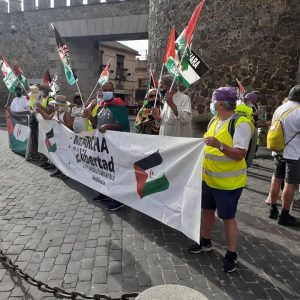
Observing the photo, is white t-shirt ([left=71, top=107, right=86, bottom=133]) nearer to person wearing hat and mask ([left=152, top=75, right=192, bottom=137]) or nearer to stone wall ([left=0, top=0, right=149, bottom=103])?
person wearing hat and mask ([left=152, top=75, right=192, bottom=137])

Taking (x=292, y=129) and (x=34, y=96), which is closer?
(x=292, y=129)

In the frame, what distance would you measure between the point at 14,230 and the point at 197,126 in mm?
8926

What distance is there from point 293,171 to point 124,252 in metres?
2.55

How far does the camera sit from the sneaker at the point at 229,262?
138 inches

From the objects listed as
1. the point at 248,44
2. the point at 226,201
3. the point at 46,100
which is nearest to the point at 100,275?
the point at 226,201

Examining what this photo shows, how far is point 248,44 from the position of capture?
11.5 meters

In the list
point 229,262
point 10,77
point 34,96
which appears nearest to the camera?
point 229,262

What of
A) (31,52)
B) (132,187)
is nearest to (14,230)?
(132,187)

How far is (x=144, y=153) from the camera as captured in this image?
443 cm

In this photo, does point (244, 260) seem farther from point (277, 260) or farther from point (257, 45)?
point (257, 45)

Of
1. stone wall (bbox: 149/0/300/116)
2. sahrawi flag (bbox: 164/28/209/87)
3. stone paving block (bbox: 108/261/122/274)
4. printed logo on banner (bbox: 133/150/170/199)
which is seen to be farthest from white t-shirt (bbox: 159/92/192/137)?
stone wall (bbox: 149/0/300/116)

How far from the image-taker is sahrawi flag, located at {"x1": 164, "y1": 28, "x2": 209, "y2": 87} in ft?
16.5

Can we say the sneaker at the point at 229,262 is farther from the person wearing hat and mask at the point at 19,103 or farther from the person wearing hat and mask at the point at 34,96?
the person wearing hat and mask at the point at 19,103

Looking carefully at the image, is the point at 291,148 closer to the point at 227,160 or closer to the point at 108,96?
the point at 227,160
